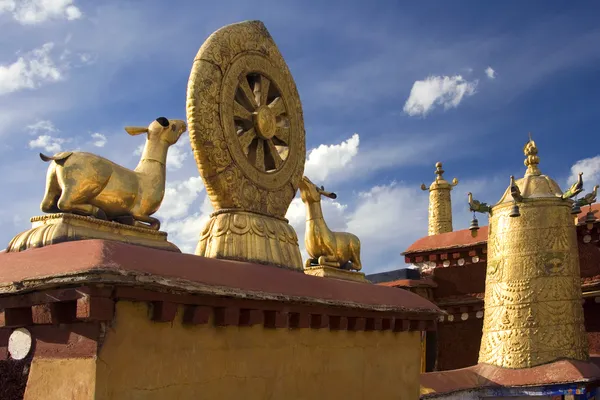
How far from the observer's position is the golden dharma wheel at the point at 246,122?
18.5ft

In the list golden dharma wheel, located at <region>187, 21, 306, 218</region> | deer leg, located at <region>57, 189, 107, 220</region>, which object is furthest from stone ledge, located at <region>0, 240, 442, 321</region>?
golden dharma wheel, located at <region>187, 21, 306, 218</region>

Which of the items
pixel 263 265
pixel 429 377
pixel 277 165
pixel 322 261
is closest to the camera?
pixel 263 265

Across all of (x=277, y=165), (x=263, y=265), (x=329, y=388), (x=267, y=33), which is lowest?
(x=329, y=388)

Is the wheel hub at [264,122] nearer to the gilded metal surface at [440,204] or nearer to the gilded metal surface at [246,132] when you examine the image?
the gilded metal surface at [246,132]

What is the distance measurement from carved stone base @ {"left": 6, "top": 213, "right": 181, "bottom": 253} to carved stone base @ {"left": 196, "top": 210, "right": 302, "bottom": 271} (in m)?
0.85

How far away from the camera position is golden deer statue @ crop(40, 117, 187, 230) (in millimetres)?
4648

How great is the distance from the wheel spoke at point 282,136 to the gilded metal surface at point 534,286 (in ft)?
16.5

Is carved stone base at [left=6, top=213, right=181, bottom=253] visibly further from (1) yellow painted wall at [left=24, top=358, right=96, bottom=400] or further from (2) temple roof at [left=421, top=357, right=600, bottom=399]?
(2) temple roof at [left=421, top=357, right=600, bottom=399]

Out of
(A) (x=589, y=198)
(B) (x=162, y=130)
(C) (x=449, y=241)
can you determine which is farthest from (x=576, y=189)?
(B) (x=162, y=130)

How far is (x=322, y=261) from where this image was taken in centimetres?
762

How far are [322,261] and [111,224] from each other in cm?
339

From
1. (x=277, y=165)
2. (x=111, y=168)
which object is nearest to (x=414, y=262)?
(x=277, y=165)

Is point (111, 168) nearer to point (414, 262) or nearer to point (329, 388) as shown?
point (329, 388)

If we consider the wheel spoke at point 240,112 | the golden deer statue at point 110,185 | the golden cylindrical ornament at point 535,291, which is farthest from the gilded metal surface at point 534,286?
the golden deer statue at point 110,185
